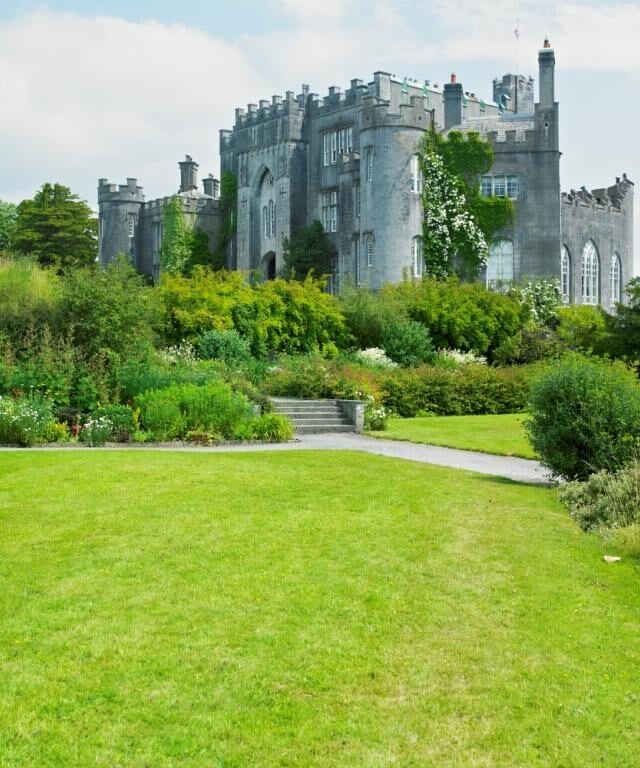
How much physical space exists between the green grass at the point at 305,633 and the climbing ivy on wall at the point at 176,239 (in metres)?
43.7

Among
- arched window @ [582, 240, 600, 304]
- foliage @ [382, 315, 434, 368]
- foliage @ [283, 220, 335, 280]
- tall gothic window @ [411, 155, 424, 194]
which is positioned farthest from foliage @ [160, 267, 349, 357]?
arched window @ [582, 240, 600, 304]

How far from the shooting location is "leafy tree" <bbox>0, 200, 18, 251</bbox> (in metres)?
67.0

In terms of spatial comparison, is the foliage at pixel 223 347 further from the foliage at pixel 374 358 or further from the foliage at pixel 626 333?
the foliage at pixel 626 333

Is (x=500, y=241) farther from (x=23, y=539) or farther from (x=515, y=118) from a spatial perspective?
(x=23, y=539)

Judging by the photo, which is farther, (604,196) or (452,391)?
(604,196)

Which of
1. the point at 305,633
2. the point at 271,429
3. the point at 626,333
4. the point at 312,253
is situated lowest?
the point at 305,633

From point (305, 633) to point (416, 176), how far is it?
3732cm

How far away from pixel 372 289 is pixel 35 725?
3729 cm

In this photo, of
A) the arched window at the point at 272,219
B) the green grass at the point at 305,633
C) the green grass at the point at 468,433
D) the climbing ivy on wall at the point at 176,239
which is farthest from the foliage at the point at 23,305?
the climbing ivy on wall at the point at 176,239

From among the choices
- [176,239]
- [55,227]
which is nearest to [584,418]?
[176,239]

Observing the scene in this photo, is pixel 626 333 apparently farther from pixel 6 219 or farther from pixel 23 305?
pixel 6 219

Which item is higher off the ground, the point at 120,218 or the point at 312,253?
the point at 120,218

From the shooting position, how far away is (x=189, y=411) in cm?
1728

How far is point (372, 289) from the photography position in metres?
41.5
